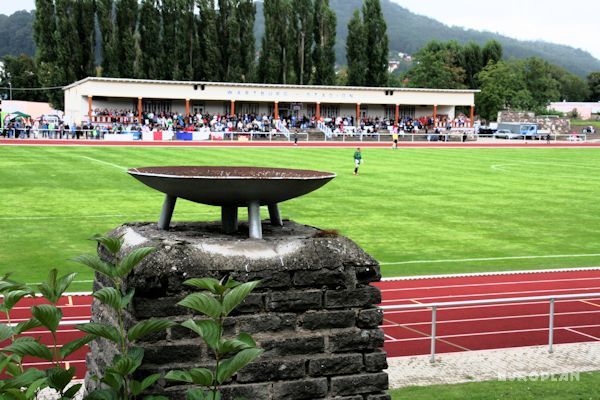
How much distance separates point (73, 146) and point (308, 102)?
1095 inches

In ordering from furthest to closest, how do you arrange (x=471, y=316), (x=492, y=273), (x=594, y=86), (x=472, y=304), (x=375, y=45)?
(x=594, y=86) < (x=375, y=45) < (x=492, y=273) < (x=471, y=316) < (x=472, y=304)

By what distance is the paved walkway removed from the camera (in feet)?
31.3

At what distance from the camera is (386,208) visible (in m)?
26.4

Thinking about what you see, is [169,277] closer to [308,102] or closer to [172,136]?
[172,136]

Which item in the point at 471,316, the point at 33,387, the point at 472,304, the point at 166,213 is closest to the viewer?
the point at 33,387

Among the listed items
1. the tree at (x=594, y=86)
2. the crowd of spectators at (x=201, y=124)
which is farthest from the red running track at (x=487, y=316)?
the tree at (x=594, y=86)

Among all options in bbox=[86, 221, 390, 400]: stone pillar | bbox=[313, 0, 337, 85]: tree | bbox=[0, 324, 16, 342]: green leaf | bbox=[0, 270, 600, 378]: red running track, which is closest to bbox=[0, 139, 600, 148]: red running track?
bbox=[313, 0, 337, 85]: tree

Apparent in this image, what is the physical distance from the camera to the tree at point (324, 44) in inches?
3302

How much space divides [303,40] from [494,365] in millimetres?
77205

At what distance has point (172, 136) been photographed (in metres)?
61.4

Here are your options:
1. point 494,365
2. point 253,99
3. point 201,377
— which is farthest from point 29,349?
point 253,99

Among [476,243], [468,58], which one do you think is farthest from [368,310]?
[468,58]

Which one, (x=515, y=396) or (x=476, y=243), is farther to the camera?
(x=476, y=243)

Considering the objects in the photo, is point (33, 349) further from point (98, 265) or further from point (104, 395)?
point (98, 265)
